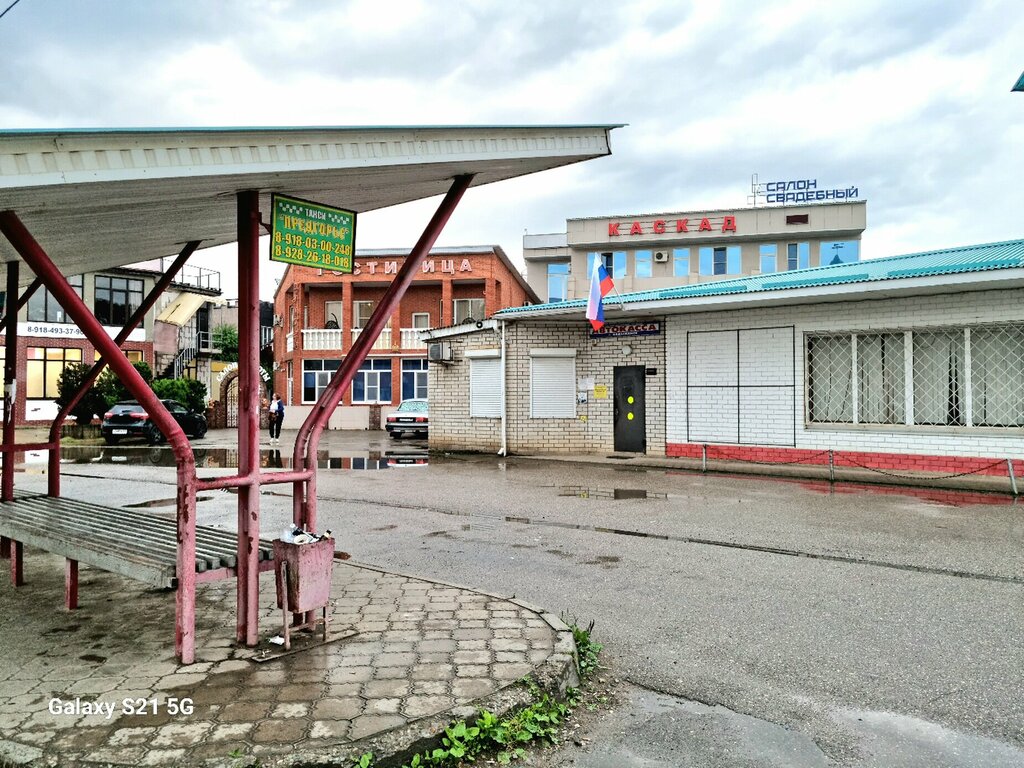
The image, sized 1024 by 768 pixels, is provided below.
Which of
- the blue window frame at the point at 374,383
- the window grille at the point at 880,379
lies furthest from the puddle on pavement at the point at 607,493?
the blue window frame at the point at 374,383

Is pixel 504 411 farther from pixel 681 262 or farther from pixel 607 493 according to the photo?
pixel 681 262

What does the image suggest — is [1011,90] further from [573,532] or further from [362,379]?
[362,379]

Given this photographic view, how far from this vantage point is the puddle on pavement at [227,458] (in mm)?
17734

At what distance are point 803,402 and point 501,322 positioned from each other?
8.25m

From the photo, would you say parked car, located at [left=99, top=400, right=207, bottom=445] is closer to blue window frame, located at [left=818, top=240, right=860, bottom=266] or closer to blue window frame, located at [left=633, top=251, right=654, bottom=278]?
blue window frame, located at [left=633, top=251, right=654, bottom=278]

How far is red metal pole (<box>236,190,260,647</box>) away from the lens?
4.36 metres

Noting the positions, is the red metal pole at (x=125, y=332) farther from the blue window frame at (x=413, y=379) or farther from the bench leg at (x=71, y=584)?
the blue window frame at (x=413, y=379)

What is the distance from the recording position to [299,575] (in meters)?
4.37

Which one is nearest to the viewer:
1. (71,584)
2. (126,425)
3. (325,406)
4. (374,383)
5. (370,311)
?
(325,406)

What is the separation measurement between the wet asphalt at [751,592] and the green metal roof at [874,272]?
4.16 meters

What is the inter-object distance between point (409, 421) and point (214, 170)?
977 inches

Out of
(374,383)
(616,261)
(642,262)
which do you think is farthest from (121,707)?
(642,262)

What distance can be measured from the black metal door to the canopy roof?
1347 centimetres

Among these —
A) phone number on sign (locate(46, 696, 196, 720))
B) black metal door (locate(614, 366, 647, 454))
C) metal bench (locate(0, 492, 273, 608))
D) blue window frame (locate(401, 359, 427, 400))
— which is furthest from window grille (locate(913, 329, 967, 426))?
blue window frame (locate(401, 359, 427, 400))
